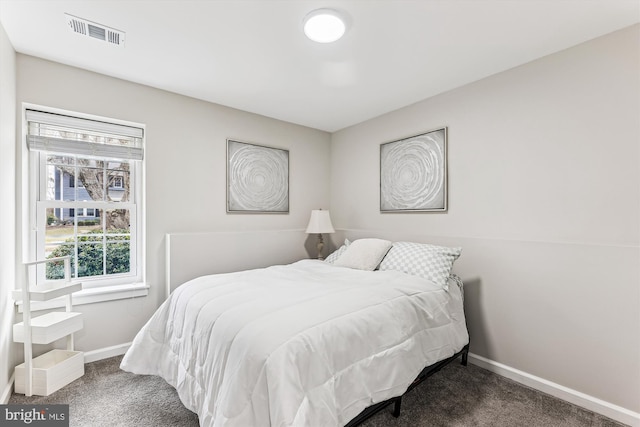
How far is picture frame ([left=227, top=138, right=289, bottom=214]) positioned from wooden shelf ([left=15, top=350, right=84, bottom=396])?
1.73 metres

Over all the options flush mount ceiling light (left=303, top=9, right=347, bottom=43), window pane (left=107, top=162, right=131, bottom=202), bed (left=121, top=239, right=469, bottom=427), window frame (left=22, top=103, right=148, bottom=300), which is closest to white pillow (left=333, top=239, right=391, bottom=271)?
bed (left=121, top=239, right=469, bottom=427)

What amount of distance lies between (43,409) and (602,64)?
410cm

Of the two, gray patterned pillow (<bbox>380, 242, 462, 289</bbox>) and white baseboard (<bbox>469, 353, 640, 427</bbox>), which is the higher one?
gray patterned pillow (<bbox>380, 242, 462, 289</bbox>)

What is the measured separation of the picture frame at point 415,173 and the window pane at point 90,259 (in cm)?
284

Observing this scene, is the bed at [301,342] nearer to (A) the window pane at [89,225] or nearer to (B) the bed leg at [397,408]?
(B) the bed leg at [397,408]

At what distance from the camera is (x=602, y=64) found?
1.94 meters

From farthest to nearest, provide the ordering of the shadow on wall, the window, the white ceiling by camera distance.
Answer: the shadow on wall < the window < the white ceiling

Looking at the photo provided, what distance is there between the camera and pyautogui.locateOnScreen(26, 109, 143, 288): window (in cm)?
234

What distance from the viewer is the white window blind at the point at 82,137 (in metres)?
2.28

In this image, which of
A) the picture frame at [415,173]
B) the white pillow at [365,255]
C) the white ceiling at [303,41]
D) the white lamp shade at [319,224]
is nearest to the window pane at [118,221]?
the white ceiling at [303,41]

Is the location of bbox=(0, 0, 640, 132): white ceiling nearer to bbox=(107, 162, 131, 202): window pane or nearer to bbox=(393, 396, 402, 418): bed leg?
bbox=(107, 162, 131, 202): window pane

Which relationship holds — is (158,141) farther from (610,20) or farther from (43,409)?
(610,20)

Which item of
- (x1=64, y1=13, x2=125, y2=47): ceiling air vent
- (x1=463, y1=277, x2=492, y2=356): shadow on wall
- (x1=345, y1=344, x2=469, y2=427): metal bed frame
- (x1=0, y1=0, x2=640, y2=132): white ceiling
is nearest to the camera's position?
(x1=345, y1=344, x2=469, y2=427): metal bed frame

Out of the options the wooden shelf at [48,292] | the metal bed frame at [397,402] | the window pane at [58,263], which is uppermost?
the window pane at [58,263]
